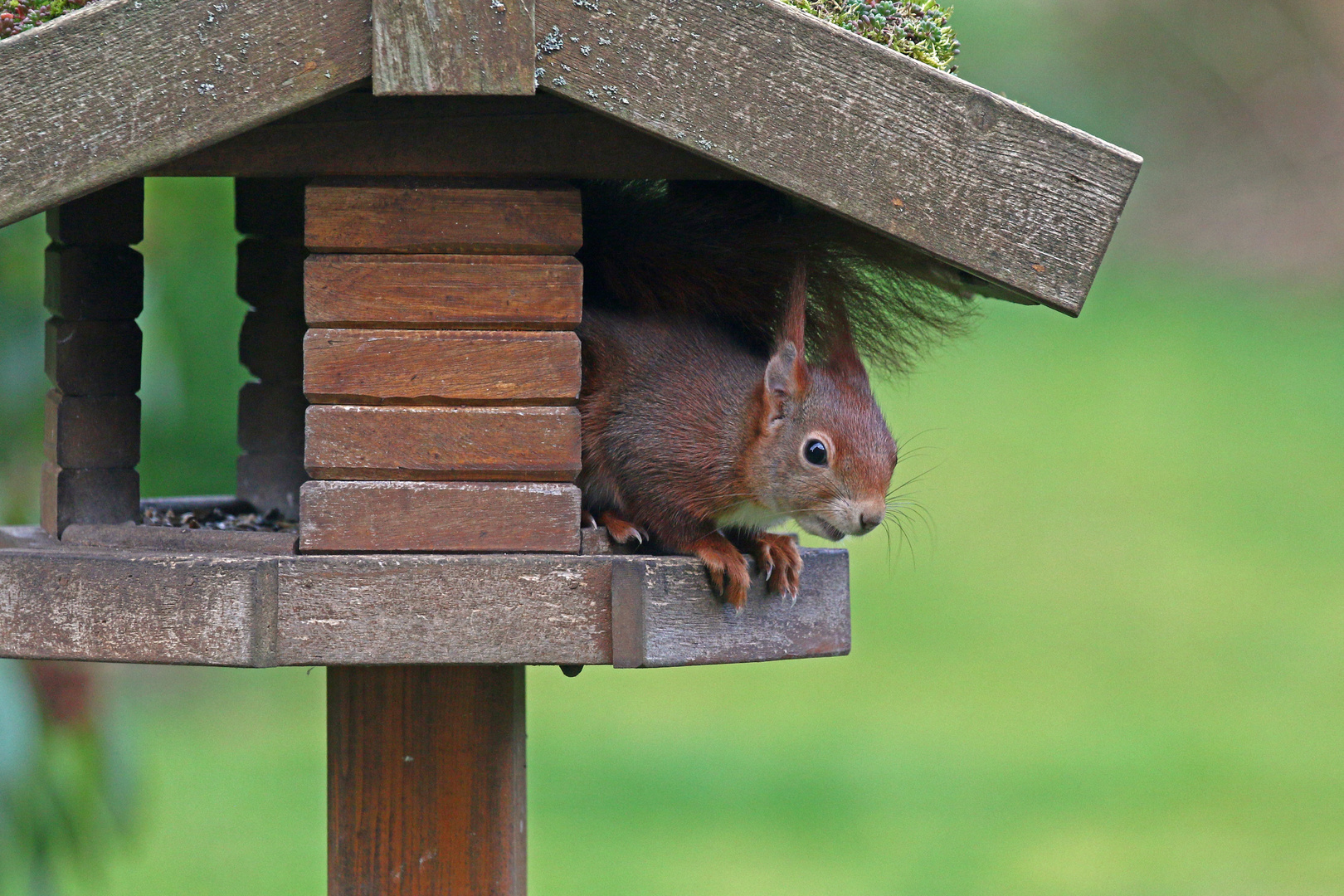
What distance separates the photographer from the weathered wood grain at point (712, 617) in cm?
200

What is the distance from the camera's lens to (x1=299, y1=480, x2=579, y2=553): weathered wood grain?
2.05 meters

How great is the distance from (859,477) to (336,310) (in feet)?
2.43

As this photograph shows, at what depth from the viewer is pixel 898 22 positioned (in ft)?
6.71

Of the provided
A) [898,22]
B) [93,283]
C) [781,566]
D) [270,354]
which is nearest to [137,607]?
[93,283]

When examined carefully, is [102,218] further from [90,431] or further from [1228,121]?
[1228,121]

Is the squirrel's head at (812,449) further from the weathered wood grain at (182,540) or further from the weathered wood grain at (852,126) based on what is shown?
the weathered wood grain at (182,540)

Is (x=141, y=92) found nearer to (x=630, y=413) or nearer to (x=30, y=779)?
(x=630, y=413)

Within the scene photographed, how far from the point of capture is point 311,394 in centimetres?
205

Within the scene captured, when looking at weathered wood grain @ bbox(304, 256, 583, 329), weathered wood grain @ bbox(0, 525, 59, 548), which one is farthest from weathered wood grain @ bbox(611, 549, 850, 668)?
weathered wood grain @ bbox(0, 525, 59, 548)

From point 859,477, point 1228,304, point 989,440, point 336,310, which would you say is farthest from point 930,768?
point 336,310

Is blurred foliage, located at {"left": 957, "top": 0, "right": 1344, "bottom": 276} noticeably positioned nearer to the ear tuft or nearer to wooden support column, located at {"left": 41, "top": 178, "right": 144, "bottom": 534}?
the ear tuft

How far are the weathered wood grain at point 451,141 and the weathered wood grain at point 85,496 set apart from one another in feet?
2.06

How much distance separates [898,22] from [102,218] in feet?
Result: 4.28

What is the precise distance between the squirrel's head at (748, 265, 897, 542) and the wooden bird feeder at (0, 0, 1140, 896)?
124 mm
